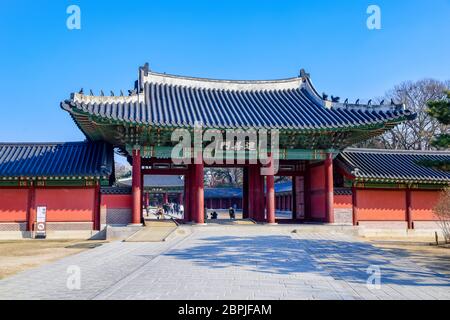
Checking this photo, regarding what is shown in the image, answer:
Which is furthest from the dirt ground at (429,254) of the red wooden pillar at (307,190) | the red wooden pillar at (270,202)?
the red wooden pillar at (307,190)

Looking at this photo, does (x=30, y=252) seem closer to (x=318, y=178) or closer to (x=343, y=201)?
(x=318, y=178)

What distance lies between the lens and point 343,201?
23.6 metres

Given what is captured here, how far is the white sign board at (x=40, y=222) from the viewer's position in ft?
71.3

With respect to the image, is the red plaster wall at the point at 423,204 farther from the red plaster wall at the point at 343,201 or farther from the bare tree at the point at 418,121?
the bare tree at the point at 418,121

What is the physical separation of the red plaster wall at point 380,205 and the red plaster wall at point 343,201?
61 cm

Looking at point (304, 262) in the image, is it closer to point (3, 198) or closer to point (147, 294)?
point (147, 294)

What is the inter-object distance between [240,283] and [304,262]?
3793 millimetres

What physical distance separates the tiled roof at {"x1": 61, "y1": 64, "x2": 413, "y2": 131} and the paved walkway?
6.60 m

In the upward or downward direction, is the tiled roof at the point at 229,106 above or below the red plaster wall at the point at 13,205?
above

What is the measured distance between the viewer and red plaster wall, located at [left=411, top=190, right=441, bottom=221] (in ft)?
82.0

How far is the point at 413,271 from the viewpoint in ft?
37.7

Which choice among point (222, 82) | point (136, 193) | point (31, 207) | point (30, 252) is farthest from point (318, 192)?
point (31, 207)

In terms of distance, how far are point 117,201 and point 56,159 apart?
442 cm

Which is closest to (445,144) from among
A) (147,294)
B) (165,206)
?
(147,294)
